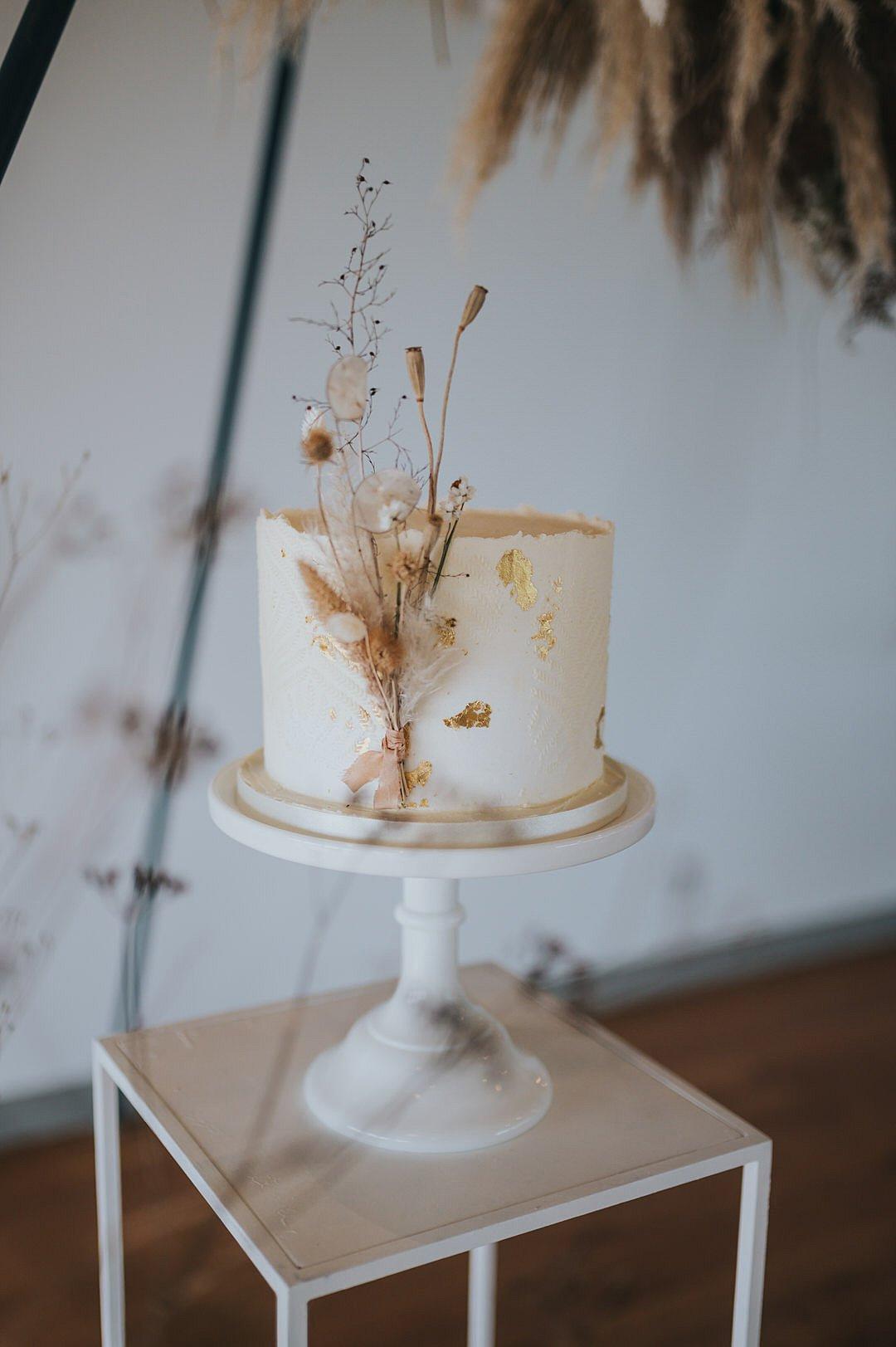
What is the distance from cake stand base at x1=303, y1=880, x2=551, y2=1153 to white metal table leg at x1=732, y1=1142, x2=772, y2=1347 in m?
0.14

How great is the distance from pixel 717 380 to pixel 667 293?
0.48ft

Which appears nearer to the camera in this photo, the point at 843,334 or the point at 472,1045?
the point at 472,1045

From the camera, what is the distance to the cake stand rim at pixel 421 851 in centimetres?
63

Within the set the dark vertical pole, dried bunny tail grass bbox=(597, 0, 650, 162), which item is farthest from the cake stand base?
dried bunny tail grass bbox=(597, 0, 650, 162)

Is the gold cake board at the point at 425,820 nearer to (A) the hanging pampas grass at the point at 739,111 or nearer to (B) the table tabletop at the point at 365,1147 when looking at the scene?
(B) the table tabletop at the point at 365,1147

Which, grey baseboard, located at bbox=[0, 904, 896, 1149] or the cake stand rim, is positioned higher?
the cake stand rim

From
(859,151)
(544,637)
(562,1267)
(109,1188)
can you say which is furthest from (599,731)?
(859,151)

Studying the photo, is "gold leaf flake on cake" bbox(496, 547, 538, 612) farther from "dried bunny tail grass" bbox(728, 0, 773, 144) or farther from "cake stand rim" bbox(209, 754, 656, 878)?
"dried bunny tail grass" bbox(728, 0, 773, 144)

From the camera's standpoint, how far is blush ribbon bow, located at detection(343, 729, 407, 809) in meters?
0.66

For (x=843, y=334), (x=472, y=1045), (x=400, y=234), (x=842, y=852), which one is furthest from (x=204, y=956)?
(x=843, y=334)

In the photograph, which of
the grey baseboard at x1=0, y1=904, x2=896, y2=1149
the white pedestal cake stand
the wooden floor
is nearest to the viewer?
the white pedestal cake stand

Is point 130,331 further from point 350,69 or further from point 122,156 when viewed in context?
point 350,69

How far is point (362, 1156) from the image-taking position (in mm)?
707

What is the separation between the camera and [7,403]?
91 centimetres
